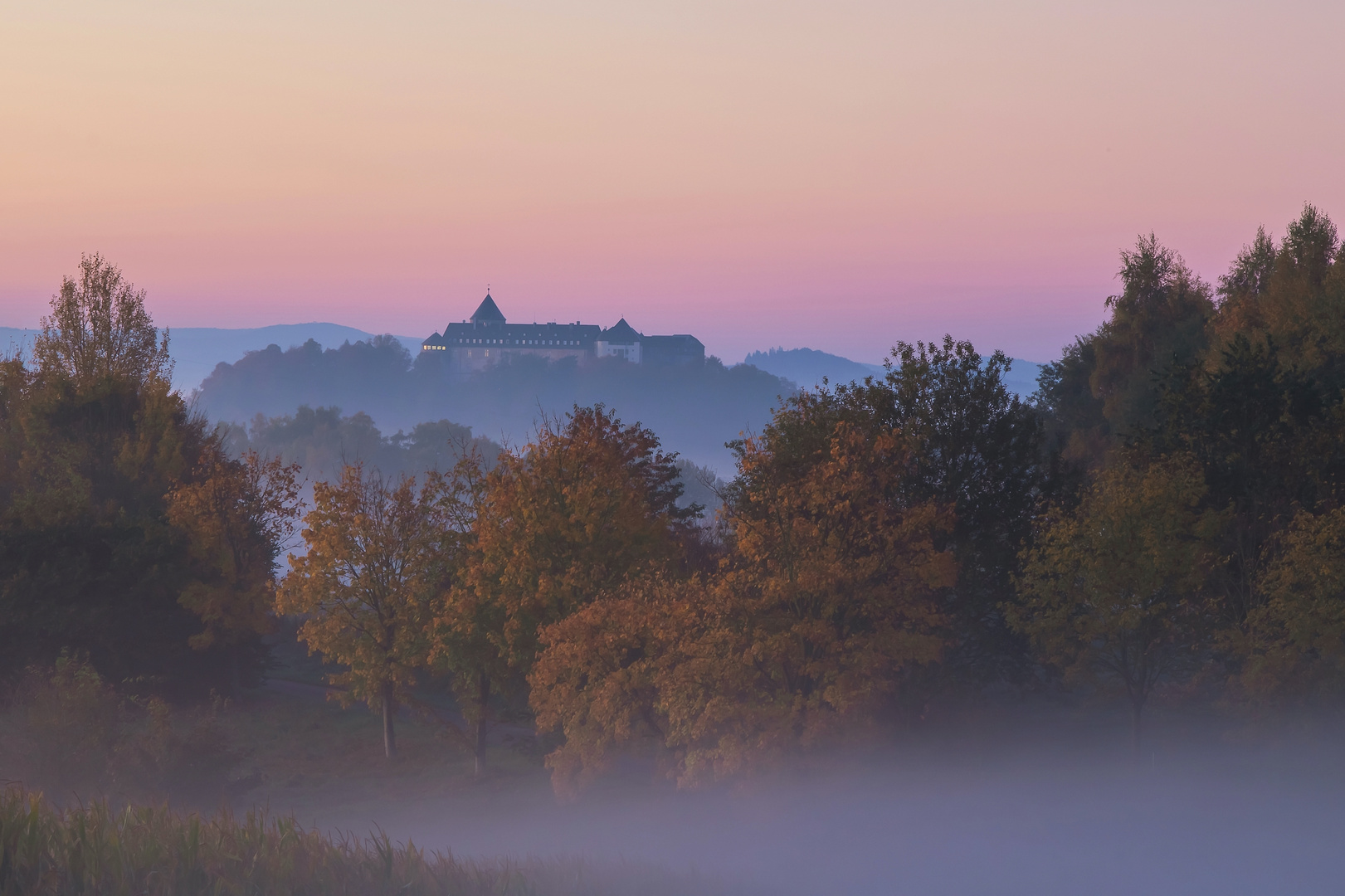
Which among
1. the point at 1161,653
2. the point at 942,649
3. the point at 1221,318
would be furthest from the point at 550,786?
the point at 1221,318

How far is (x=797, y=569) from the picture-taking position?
Result: 30078 millimetres

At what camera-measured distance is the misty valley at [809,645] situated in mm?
27422

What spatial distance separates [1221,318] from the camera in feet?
169

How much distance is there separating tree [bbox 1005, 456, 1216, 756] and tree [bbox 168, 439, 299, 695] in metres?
29.3

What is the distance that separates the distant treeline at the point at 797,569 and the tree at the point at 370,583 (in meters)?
0.12

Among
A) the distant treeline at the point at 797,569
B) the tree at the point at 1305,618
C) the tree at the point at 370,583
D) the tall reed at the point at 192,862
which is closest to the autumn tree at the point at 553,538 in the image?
the distant treeline at the point at 797,569

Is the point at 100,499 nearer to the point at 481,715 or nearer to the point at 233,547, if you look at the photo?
the point at 233,547

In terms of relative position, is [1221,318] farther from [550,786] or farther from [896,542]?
[550,786]

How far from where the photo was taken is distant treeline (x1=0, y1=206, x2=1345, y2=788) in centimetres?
2944

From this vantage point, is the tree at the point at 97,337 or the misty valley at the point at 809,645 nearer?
the misty valley at the point at 809,645

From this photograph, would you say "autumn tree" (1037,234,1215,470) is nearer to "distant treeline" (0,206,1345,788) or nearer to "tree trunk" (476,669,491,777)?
"distant treeline" (0,206,1345,788)

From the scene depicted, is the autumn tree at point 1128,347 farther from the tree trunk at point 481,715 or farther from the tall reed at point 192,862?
the tall reed at point 192,862

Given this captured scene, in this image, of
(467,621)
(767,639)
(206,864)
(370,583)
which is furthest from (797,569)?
(206,864)

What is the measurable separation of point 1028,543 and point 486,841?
1818 cm
